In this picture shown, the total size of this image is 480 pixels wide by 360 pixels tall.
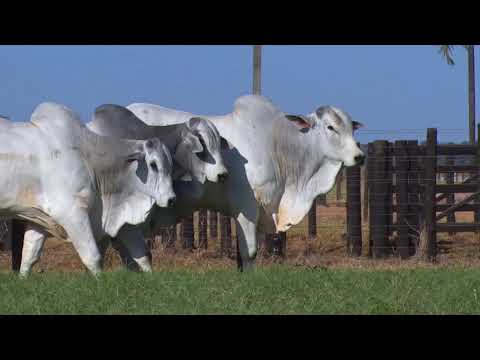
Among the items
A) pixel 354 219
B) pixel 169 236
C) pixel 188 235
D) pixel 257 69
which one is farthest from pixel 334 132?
pixel 257 69

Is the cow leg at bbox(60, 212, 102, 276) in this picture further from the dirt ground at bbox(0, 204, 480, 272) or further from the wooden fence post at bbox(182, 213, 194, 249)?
the wooden fence post at bbox(182, 213, 194, 249)

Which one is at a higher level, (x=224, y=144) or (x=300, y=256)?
(x=224, y=144)

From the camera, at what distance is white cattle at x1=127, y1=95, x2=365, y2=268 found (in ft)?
33.8

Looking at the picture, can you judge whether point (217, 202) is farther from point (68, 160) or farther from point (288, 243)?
point (288, 243)

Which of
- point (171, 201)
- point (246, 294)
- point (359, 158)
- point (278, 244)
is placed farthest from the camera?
point (278, 244)

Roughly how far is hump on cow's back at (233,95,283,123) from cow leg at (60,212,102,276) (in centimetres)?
248

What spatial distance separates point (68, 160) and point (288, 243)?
694cm

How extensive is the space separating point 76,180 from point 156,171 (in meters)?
0.88

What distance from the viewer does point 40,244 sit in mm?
9727

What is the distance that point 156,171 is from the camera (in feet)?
31.7

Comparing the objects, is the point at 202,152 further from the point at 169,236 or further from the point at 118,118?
the point at 169,236

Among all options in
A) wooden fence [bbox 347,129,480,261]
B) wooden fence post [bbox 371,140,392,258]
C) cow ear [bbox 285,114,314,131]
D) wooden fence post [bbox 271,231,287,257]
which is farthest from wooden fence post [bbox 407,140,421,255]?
cow ear [bbox 285,114,314,131]

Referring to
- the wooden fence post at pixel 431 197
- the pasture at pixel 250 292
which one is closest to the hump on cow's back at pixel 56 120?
the pasture at pixel 250 292

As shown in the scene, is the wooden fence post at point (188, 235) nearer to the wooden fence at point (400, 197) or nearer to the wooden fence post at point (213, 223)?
the wooden fence post at point (213, 223)
